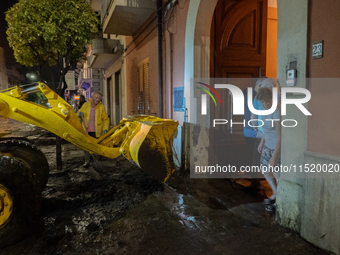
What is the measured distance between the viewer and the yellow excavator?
3248mm

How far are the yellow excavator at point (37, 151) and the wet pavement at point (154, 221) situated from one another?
36 cm

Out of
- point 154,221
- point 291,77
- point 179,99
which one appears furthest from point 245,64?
point 154,221

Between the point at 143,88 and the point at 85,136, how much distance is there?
6208 millimetres

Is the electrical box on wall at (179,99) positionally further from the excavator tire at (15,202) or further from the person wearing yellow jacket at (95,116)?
the excavator tire at (15,202)

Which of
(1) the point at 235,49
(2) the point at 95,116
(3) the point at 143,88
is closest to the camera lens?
(1) the point at 235,49

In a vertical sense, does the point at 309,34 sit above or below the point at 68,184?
above

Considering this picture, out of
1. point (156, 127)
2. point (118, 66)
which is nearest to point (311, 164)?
point (156, 127)

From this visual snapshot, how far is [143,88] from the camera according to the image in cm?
1017

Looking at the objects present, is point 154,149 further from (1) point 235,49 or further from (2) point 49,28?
(2) point 49,28

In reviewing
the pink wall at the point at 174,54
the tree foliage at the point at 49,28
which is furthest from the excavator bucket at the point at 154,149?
the tree foliage at the point at 49,28

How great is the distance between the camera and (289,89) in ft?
10.9

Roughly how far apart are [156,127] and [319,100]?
2147 mm

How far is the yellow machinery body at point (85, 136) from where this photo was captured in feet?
12.5

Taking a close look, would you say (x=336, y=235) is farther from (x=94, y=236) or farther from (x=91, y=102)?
(x=91, y=102)
